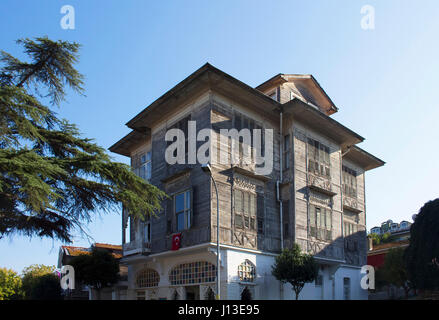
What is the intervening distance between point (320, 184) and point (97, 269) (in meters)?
13.8

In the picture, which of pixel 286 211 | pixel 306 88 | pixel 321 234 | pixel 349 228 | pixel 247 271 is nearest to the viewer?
pixel 247 271

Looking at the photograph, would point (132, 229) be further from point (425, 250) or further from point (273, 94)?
point (425, 250)

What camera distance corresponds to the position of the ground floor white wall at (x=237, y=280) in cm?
1923

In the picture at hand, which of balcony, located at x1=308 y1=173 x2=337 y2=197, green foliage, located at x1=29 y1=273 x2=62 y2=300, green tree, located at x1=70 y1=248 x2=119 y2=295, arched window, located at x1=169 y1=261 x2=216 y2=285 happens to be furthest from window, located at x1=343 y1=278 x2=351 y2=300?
green foliage, located at x1=29 y1=273 x2=62 y2=300

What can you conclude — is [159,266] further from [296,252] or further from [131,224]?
[296,252]

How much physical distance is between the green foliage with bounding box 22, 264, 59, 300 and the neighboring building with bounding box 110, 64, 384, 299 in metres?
12.1

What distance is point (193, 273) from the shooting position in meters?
20.6

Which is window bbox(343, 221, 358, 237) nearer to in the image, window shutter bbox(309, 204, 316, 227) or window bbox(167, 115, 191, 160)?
window shutter bbox(309, 204, 316, 227)

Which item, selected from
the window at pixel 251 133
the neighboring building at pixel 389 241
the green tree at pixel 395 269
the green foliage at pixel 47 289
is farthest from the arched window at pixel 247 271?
the green foliage at pixel 47 289

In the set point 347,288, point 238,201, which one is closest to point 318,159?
point 238,201

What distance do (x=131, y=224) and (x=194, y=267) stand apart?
7507 millimetres

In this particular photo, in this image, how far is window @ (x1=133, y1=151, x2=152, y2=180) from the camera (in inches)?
1031

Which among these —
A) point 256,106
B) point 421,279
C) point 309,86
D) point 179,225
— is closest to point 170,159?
point 179,225

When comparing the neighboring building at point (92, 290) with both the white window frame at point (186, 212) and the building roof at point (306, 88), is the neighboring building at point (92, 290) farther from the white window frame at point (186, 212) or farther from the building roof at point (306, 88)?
the building roof at point (306, 88)
